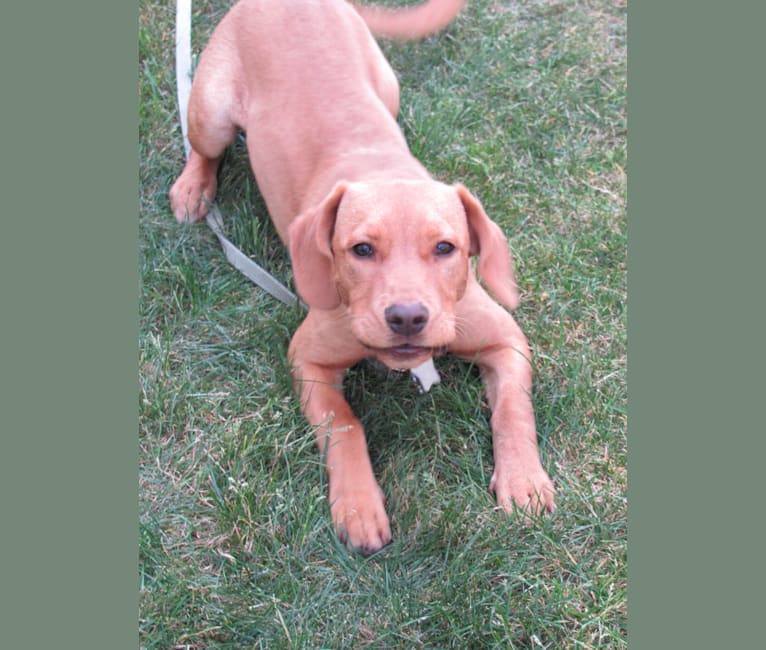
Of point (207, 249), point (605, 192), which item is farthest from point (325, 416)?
point (605, 192)

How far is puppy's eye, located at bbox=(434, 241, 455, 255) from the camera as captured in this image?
3.42 m

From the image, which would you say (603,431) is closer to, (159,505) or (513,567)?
(513,567)

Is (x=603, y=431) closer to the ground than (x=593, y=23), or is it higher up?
closer to the ground

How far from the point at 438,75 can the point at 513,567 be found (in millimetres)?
3637

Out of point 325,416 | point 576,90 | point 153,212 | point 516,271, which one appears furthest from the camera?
point 576,90

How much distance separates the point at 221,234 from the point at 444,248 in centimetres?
177

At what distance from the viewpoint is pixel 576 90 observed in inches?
226

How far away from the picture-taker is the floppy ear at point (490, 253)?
12.0 ft

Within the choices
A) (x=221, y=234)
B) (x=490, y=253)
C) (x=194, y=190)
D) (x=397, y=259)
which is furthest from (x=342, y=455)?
(x=194, y=190)

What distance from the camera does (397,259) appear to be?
3.35m

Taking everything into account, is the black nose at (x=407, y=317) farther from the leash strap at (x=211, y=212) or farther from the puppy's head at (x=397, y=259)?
the leash strap at (x=211, y=212)

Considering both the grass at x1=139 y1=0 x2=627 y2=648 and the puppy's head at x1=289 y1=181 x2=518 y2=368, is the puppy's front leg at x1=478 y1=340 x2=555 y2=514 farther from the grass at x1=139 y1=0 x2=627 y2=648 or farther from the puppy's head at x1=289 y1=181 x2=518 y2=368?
the puppy's head at x1=289 y1=181 x2=518 y2=368

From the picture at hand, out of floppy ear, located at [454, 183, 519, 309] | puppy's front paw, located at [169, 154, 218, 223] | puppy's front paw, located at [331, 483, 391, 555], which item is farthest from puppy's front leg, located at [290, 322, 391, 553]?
puppy's front paw, located at [169, 154, 218, 223]

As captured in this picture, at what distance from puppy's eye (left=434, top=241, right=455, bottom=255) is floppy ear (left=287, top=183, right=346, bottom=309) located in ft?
1.50
